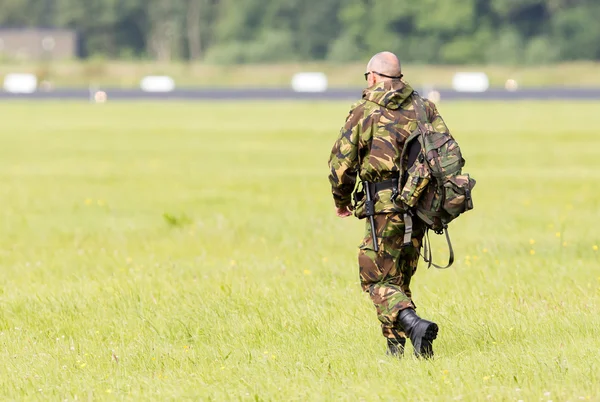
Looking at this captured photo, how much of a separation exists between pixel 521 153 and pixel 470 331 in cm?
2240

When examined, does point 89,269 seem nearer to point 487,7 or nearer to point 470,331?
point 470,331

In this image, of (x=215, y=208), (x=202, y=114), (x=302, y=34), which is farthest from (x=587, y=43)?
(x=215, y=208)

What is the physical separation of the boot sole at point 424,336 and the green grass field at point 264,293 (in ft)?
0.28

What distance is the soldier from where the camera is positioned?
23.1ft

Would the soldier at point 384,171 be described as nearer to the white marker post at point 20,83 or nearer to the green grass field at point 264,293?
the green grass field at point 264,293

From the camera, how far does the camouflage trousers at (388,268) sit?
703 cm

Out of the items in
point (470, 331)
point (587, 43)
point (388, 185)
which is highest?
point (388, 185)

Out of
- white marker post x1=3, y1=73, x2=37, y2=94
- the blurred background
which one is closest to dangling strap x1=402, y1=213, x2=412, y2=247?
the blurred background

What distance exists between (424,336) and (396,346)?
0.38 meters

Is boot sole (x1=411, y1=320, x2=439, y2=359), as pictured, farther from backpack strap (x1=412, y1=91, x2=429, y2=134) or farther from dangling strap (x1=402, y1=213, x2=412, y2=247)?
backpack strap (x1=412, y1=91, x2=429, y2=134)

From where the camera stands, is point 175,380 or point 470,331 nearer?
point 175,380

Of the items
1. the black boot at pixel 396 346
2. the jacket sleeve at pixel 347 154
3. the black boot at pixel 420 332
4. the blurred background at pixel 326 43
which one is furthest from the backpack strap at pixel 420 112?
the blurred background at pixel 326 43

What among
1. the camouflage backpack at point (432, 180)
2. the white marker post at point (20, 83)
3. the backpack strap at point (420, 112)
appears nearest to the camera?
the camouflage backpack at point (432, 180)

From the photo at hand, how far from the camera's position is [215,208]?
58.9 ft
